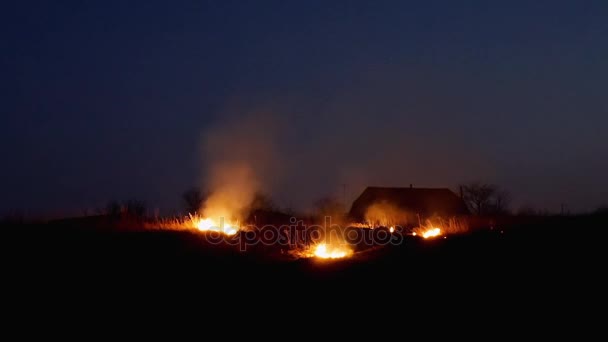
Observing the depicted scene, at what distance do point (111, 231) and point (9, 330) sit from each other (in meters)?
5.48

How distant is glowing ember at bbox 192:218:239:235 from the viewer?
1519 cm

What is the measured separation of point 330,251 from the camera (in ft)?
44.2

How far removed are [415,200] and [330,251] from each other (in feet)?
128

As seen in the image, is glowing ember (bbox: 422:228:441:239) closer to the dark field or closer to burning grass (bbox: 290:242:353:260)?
the dark field

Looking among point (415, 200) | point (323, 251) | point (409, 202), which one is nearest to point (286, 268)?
point (323, 251)

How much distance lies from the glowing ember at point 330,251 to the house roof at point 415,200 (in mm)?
36064

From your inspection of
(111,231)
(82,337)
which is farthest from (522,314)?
(111,231)

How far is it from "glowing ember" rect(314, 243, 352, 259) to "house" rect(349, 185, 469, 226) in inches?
1384

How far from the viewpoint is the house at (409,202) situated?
4969 centimetres

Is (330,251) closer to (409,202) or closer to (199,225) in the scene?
(199,225)

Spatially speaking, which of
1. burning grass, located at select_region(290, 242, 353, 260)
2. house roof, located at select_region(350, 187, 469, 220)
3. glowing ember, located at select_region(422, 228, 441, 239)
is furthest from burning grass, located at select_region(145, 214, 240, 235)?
house roof, located at select_region(350, 187, 469, 220)

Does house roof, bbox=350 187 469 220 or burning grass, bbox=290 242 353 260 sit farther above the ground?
house roof, bbox=350 187 469 220

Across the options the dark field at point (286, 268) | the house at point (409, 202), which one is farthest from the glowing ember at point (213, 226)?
the house at point (409, 202)

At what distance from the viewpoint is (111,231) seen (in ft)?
47.7
